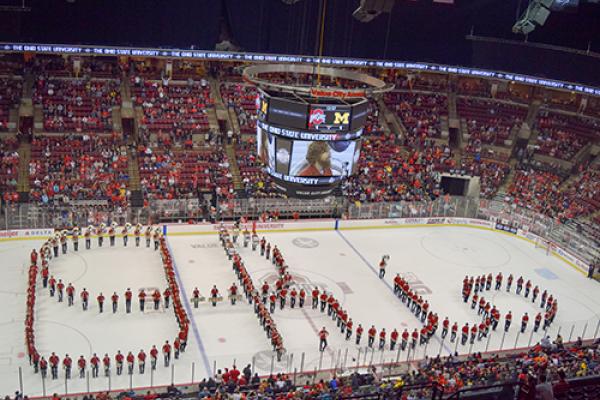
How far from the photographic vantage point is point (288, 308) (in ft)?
73.4

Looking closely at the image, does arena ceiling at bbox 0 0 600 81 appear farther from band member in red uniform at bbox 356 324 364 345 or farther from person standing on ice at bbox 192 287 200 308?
band member in red uniform at bbox 356 324 364 345

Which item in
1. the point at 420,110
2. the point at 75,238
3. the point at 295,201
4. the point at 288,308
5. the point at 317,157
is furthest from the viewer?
the point at 420,110

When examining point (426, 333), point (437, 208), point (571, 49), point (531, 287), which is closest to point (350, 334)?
point (426, 333)

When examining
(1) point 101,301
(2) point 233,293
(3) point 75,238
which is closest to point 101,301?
(1) point 101,301

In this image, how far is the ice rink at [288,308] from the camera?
18.7 meters

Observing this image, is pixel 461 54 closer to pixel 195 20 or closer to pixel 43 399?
pixel 195 20

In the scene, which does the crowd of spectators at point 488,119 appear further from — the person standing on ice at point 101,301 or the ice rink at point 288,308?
the person standing on ice at point 101,301

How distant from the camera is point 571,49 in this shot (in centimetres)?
3469

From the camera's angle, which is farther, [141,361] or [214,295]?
[214,295]

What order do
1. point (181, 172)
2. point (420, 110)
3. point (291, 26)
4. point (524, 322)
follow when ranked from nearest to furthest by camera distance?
1. point (524, 322)
2. point (181, 172)
3. point (291, 26)
4. point (420, 110)

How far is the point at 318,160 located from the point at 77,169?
16.2 m

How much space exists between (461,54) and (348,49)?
6834mm

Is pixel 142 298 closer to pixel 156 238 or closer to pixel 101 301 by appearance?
pixel 101 301

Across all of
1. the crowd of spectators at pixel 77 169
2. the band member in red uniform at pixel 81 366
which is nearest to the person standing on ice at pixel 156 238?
the crowd of spectators at pixel 77 169
